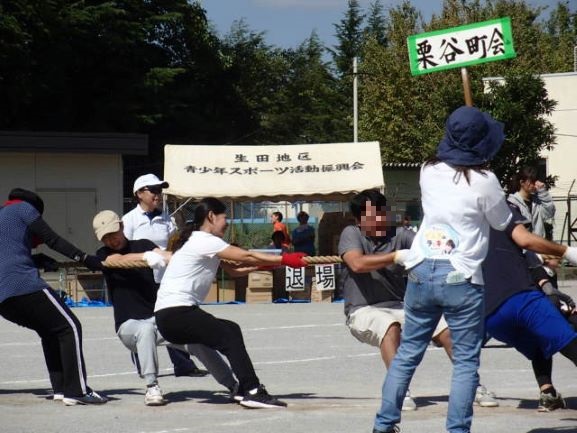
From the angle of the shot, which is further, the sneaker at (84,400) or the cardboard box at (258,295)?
the cardboard box at (258,295)

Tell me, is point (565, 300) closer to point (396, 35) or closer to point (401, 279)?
point (401, 279)

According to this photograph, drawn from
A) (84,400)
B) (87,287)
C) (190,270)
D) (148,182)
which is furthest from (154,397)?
(87,287)

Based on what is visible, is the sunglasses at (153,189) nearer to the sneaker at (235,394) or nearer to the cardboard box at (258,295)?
the sneaker at (235,394)

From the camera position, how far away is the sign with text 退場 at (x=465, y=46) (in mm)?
11336

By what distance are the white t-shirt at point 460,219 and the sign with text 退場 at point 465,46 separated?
4.59 metres

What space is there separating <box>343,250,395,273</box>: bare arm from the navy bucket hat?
815mm

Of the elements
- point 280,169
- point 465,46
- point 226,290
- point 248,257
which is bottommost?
point 226,290

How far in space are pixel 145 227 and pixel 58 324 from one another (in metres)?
2.38

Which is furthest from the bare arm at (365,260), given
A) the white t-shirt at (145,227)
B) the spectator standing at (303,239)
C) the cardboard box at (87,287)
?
the spectator standing at (303,239)

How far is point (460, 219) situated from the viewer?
6.69m

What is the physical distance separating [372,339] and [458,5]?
49707mm

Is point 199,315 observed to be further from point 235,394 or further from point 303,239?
point 303,239

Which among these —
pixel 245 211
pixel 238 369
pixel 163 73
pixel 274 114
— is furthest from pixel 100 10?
pixel 238 369

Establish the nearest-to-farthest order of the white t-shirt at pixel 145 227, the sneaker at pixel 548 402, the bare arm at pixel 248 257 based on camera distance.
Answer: the sneaker at pixel 548 402 < the bare arm at pixel 248 257 < the white t-shirt at pixel 145 227
